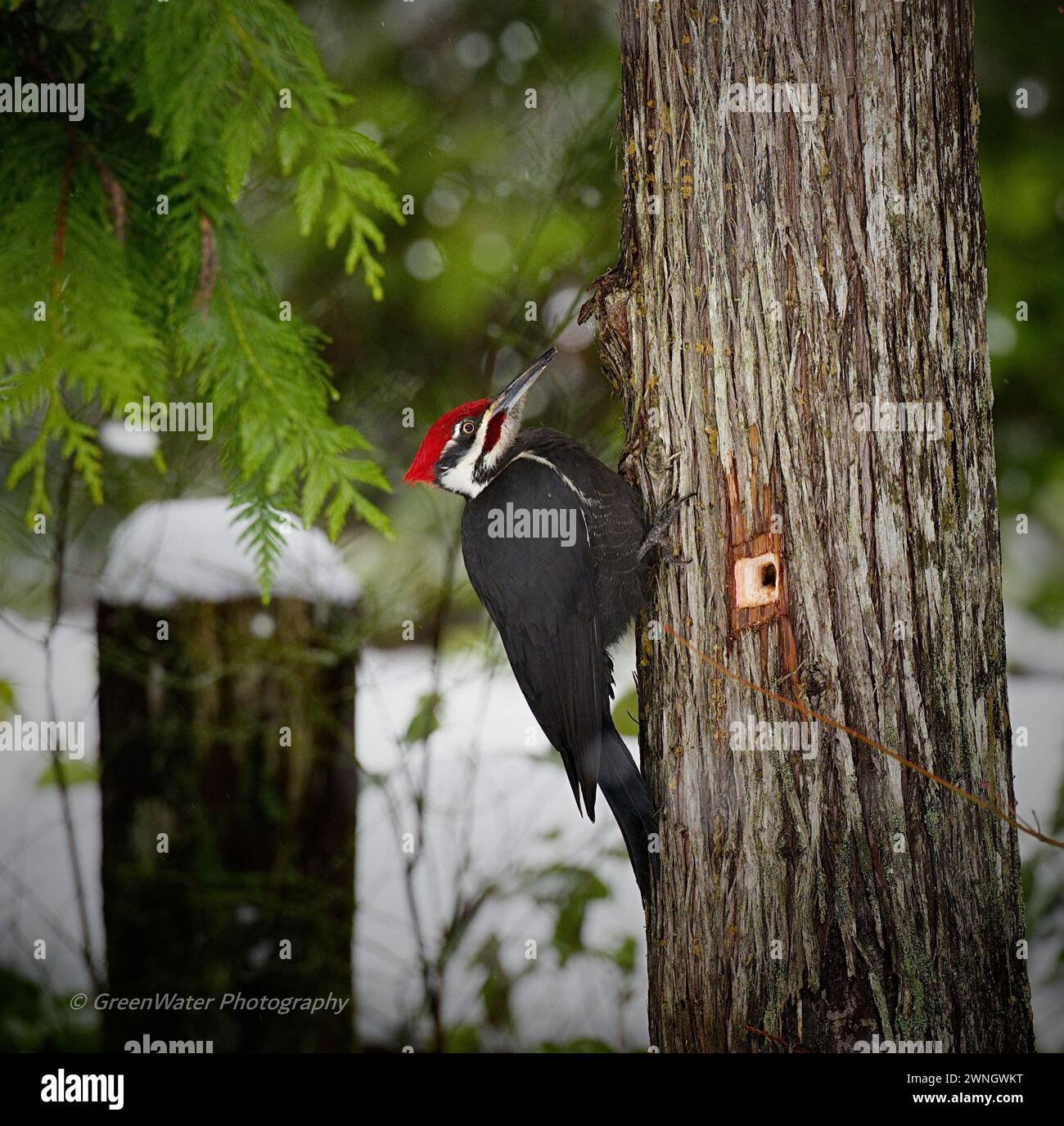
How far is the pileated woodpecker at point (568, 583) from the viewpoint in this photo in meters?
1.63

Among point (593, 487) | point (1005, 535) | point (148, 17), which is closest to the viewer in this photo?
point (148, 17)

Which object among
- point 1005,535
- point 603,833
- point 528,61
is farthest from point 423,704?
point 528,61

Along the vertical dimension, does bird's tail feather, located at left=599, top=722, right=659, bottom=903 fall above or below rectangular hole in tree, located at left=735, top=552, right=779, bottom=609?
below

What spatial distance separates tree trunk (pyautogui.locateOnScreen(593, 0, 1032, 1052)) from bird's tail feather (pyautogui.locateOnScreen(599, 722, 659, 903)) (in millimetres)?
135

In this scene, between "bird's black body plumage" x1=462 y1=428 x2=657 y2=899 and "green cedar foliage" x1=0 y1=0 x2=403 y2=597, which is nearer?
"green cedar foliage" x1=0 y1=0 x2=403 y2=597

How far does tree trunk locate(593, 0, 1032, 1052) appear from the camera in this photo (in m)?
1.44

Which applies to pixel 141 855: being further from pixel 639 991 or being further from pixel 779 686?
pixel 779 686

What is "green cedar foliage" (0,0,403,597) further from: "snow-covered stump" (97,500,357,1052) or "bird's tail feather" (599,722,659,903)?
"snow-covered stump" (97,500,357,1052)

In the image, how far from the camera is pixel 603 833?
2473 mm

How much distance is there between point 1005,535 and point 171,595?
225cm

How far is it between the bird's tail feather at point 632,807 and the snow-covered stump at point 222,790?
3.36 feet

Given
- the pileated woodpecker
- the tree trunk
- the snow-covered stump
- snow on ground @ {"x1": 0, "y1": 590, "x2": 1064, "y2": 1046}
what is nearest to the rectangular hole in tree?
the tree trunk

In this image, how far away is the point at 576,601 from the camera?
171cm
